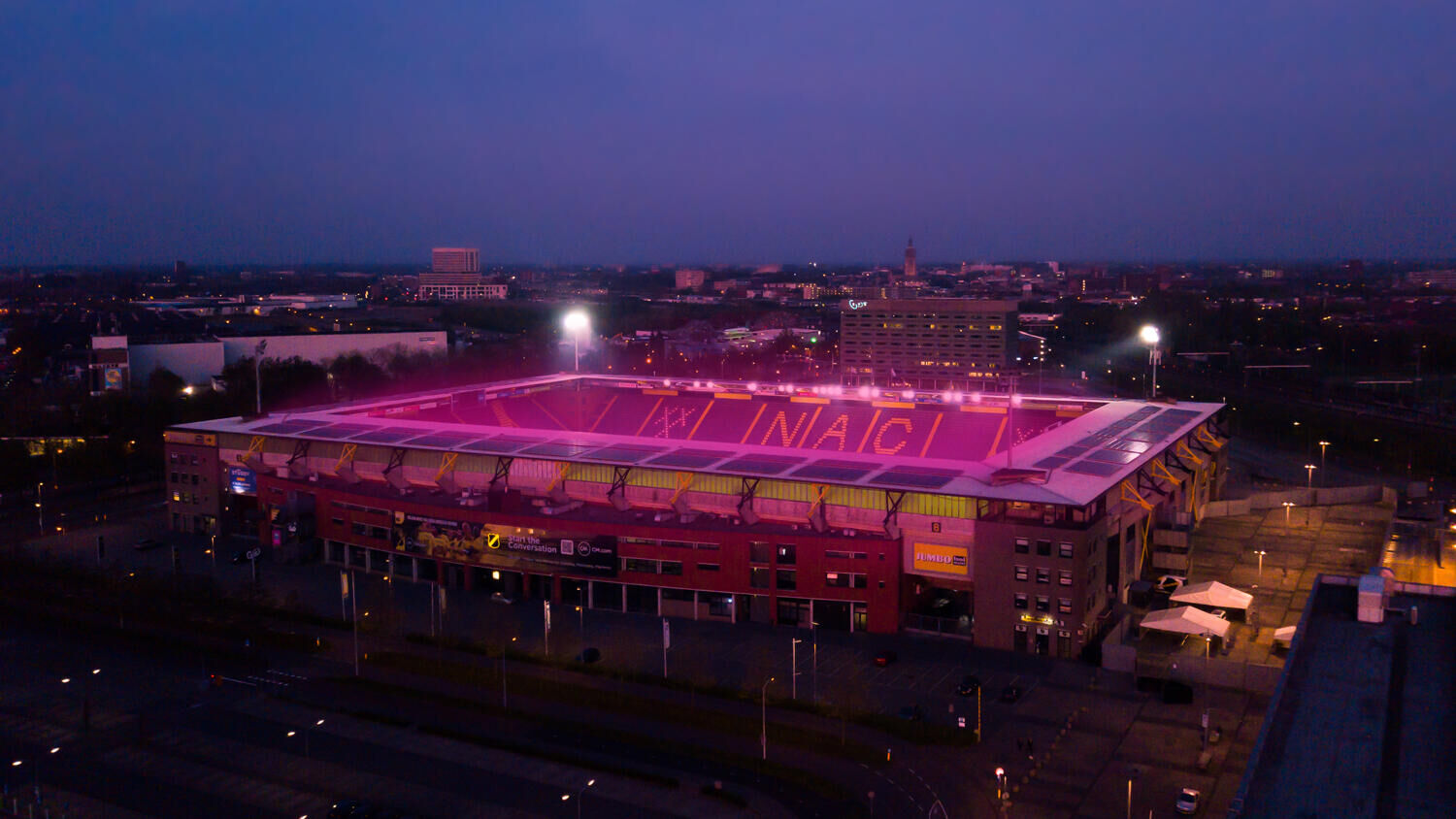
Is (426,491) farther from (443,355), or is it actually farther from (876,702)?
(443,355)

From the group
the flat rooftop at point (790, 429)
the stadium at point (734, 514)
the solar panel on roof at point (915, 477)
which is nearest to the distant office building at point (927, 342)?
the flat rooftop at point (790, 429)

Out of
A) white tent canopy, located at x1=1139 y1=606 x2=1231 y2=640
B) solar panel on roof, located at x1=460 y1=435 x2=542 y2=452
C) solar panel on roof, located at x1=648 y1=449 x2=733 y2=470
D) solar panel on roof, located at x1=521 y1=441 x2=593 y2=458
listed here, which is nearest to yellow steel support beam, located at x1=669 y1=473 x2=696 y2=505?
solar panel on roof, located at x1=648 y1=449 x2=733 y2=470

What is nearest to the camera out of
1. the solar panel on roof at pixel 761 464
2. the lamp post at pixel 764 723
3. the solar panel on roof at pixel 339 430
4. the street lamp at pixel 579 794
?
the street lamp at pixel 579 794

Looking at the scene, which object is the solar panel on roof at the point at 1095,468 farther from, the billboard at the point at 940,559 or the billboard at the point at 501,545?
the billboard at the point at 501,545

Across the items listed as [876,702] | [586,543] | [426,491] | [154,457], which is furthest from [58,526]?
[876,702]

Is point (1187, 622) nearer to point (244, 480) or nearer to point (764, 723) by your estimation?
point (764, 723)

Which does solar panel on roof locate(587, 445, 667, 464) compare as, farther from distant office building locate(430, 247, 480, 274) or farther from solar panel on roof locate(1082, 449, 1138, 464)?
distant office building locate(430, 247, 480, 274)
